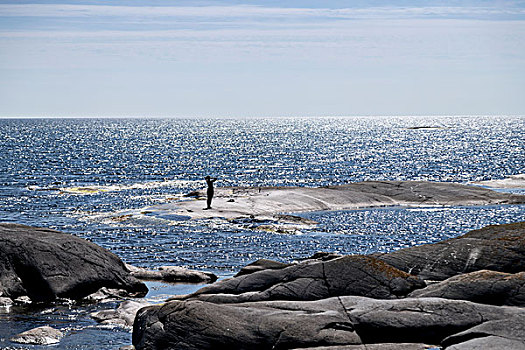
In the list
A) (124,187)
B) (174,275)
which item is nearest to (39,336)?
(174,275)

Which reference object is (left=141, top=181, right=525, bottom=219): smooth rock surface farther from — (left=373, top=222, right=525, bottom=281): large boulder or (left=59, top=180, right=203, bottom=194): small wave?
(left=373, top=222, right=525, bottom=281): large boulder

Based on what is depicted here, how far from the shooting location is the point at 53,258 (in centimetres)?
2339

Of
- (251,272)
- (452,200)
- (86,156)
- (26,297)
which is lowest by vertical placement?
(86,156)

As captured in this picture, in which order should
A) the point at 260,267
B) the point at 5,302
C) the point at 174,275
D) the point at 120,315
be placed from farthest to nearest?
the point at 174,275 → the point at 5,302 → the point at 120,315 → the point at 260,267

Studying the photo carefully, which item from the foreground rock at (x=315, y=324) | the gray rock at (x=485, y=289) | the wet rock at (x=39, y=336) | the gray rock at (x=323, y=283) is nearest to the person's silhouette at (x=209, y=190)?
the wet rock at (x=39, y=336)

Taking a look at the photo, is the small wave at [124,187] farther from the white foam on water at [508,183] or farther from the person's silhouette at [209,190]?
the white foam on water at [508,183]

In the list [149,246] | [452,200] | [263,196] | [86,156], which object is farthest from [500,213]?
[86,156]

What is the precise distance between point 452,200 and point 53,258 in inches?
1745

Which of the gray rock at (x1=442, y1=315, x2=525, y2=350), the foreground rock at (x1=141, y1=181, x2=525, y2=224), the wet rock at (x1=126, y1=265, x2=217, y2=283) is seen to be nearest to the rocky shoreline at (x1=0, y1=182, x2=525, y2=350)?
the gray rock at (x1=442, y1=315, x2=525, y2=350)

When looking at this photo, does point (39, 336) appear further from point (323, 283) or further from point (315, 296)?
point (323, 283)

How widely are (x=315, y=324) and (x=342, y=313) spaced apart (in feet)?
2.95

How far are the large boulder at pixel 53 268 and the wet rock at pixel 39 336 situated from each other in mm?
4468

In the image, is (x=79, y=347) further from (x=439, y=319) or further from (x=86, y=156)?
(x=86, y=156)

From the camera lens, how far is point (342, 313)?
48.0 ft
